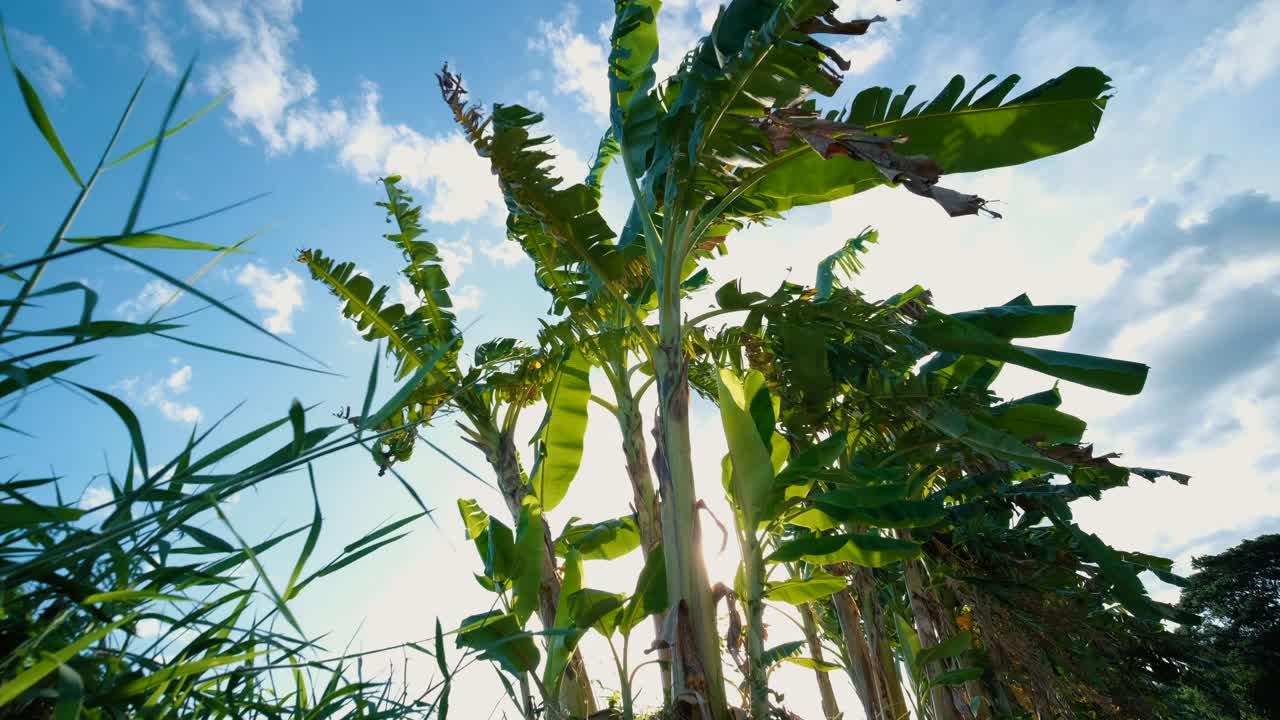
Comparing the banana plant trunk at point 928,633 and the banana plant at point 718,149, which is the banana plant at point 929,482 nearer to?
the banana plant trunk at point 928,633

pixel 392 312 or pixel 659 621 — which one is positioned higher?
pixel 392 312

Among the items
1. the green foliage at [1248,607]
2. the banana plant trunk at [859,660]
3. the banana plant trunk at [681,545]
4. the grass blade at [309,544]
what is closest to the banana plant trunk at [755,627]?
the banana plant trunk at [681,545]

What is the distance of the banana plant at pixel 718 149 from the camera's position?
9.77 ft

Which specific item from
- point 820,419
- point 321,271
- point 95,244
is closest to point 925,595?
point 820,419

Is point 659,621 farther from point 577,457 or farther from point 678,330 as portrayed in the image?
point 678,330

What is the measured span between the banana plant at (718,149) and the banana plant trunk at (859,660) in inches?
94.2

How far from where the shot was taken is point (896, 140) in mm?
2791

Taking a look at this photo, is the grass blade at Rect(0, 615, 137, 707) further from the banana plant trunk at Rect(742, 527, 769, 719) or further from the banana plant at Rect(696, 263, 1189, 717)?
the banana plant trunk at Rect(742, 527, 769, 719)

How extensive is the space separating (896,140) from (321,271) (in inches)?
155

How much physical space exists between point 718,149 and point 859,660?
375cm

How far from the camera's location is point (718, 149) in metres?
3.63

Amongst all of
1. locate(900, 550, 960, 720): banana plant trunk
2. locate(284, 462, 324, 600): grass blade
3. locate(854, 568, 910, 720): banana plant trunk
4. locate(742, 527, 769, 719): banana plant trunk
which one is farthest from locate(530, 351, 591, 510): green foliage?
locate(284, 462, 324, 600): grass blade

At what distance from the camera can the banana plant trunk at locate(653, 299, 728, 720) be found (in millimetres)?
2750

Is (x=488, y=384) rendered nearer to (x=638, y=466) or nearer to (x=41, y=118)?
(x=638, y=466)
